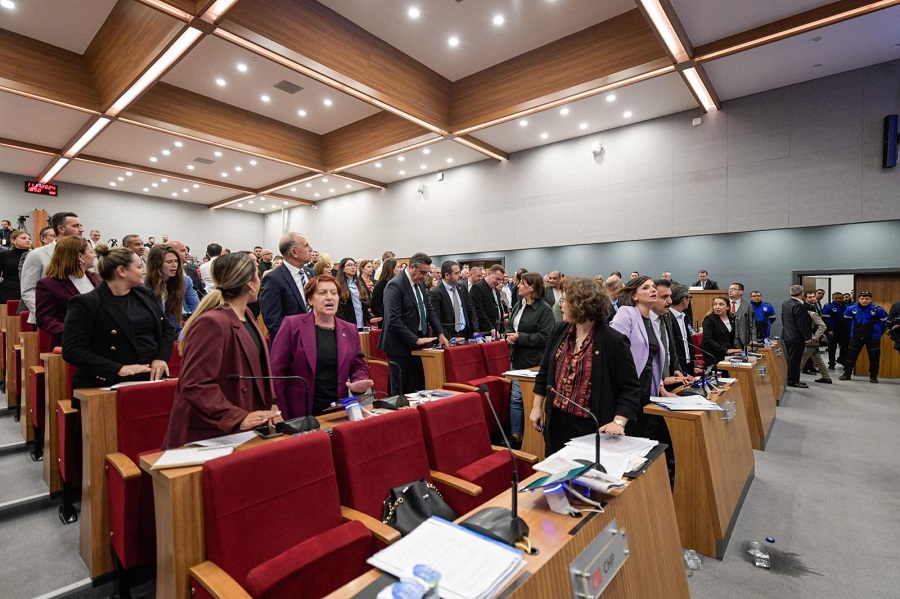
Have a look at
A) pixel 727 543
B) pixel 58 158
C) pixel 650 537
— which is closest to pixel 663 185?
pixel 727 543

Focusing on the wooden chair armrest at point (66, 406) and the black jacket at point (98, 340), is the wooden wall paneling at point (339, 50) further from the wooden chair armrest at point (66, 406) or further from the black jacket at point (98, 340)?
the wooden chair armrest at point (66, 406)

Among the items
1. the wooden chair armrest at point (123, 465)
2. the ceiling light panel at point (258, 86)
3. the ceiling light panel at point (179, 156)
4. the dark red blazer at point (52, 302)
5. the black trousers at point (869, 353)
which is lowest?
the black trousers at point (869, 353)

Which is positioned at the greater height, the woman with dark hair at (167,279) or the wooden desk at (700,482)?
the woman with dark hair at (167,279)

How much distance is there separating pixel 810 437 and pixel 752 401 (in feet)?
3.09

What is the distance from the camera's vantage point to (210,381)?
1.66m

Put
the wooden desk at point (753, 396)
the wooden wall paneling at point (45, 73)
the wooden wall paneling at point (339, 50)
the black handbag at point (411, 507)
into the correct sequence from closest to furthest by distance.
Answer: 1. the black handbag at point (411, 507)
2. the wooden desk at point (753, 396)
3. the wooden wall paneling at point (339, 50)
4. the wooden wall paneling at point (45, 73)

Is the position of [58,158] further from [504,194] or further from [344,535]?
[344,535]

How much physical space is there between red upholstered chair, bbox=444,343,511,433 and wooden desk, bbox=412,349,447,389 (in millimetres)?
48

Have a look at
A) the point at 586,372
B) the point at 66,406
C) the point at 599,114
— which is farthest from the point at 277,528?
the point at 599,114

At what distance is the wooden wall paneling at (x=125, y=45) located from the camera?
209 inches

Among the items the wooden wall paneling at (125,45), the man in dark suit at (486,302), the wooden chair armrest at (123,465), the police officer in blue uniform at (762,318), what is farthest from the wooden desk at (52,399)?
the police officer in blue uniform at (762,318)

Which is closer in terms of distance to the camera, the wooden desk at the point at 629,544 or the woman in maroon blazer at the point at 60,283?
the wooden desk at the point at 629,544

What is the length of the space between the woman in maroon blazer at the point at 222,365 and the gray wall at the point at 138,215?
1387cm

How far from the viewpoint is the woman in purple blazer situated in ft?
7.26
